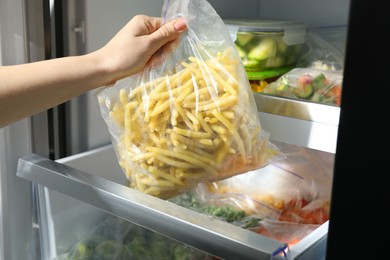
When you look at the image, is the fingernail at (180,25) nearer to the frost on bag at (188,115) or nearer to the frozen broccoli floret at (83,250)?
the frost on bag at (188,115)

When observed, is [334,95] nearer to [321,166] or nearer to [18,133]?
[321,166]

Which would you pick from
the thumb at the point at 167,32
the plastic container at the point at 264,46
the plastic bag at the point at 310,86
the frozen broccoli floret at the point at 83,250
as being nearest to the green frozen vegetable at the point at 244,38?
the plastic container at the point at 264,46

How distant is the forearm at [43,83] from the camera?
66 cm

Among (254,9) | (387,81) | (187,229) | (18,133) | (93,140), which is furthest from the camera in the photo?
(254,9)

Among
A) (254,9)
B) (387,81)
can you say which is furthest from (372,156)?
(254,9)

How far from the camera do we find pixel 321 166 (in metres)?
0.95

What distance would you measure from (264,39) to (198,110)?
16.2 inches

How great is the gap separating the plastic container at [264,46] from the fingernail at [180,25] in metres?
0.32

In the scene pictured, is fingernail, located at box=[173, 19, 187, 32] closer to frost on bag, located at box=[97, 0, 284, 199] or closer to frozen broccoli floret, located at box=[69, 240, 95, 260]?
frost on bag, located at box=[97, 0, 284, 199]

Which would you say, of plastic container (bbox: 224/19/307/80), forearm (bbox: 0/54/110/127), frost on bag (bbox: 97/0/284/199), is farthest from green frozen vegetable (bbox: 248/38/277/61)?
forearm (bbox: 0/54/110/127)

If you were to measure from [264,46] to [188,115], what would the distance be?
16.0 inches

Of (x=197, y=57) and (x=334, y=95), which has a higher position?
(x=197, y=57)

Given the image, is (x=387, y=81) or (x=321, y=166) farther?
(x=321, y=166)

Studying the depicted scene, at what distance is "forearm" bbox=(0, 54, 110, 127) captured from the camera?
66 centimetres
